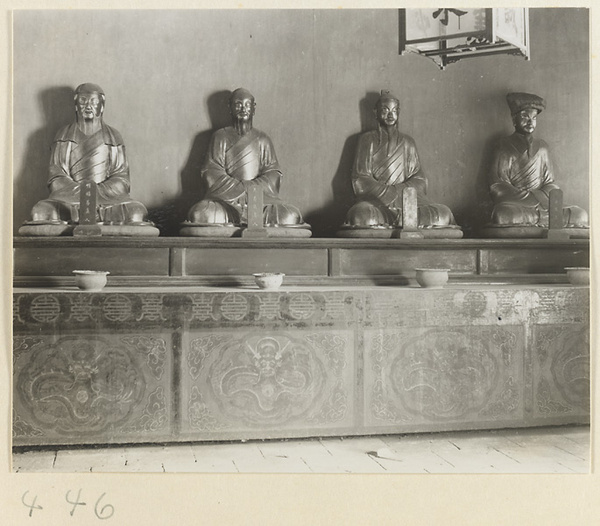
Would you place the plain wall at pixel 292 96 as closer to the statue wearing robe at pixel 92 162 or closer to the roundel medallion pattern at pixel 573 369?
the statue wearing robe at pixel 92 162

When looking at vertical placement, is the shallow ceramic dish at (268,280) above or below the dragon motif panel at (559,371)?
above

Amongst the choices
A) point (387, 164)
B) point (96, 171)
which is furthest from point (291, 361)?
point (96, 171)

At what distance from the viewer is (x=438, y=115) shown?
5062 mm

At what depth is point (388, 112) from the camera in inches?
189

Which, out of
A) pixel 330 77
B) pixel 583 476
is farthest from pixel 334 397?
pixel 330 77

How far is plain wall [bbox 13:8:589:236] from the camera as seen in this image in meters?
4.56

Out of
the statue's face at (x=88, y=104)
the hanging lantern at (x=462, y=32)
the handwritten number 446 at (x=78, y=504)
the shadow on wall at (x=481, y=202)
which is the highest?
the hanging lantern at (x=462, y=32)

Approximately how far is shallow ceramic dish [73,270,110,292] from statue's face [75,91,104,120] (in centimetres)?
120

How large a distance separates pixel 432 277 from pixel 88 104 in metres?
2.51

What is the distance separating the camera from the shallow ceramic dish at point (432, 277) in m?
4.08

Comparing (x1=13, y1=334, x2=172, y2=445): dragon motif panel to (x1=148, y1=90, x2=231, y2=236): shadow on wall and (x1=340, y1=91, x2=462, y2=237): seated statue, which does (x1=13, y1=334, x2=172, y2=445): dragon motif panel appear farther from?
(x1=340, y1=91, x2=462, y2=237): seated statue

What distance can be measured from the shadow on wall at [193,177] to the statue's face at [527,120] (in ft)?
7.08

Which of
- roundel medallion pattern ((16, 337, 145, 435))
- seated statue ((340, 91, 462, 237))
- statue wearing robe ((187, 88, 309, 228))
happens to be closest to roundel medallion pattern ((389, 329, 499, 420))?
seated statue ((340, 91, 462, 237))

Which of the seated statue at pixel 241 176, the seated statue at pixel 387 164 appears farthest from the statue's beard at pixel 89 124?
the seated statue at pixel 387 164
